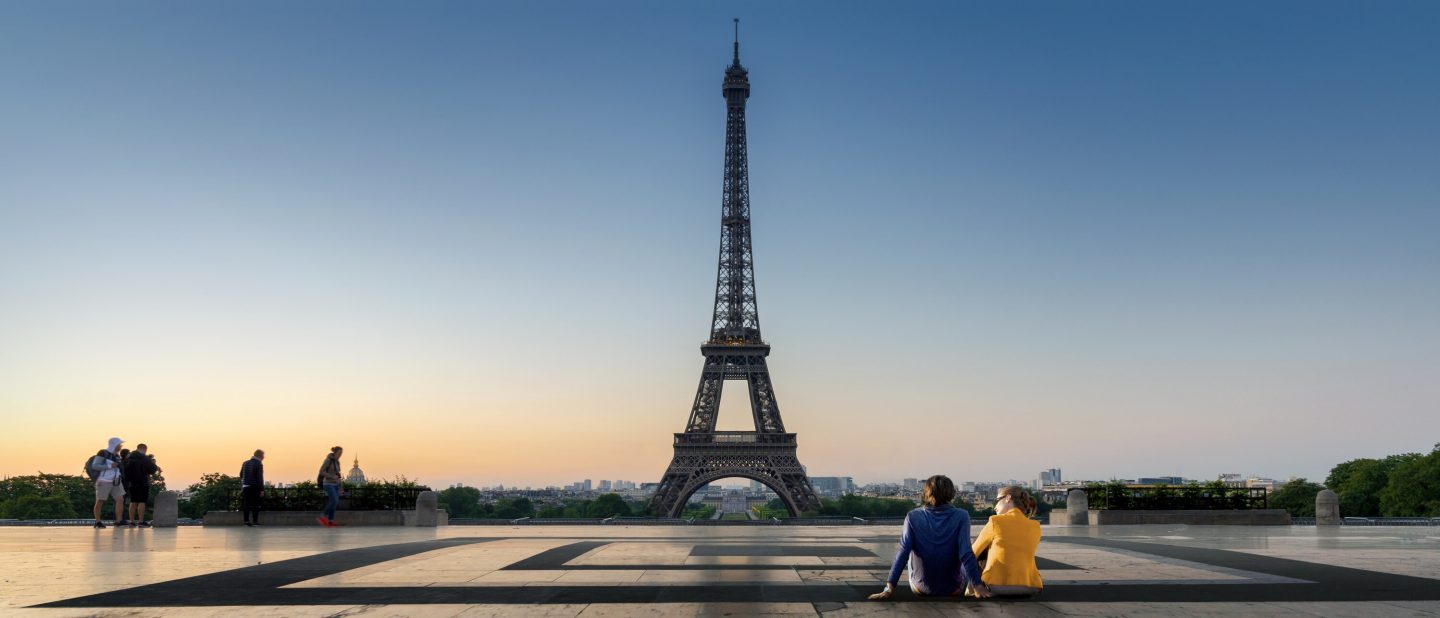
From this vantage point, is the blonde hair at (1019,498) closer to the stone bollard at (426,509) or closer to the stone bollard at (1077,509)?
the stone bollard at (1077,509)

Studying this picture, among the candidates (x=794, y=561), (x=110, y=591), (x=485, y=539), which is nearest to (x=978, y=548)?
(x=794, y=561)

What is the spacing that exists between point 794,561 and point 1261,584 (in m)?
5.93

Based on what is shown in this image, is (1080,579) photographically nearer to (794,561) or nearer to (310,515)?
(794,561)

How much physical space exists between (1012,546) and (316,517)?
24895mm

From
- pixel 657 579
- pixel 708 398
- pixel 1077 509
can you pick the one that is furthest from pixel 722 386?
pixel 657 579

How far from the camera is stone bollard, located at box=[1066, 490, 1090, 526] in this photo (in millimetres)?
29969

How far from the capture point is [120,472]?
79.3ft

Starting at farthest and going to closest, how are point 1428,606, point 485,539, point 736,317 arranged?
1. point 736,317
2. point 485,539
3. point 1428,606

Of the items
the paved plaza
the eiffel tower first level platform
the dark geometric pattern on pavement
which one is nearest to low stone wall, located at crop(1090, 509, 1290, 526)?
the paved plaza

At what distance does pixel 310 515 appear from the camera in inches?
1130

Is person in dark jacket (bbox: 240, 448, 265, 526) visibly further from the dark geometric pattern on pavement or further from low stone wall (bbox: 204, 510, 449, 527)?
the dark geometric pattern on pavement

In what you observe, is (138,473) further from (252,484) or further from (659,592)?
(659,592)

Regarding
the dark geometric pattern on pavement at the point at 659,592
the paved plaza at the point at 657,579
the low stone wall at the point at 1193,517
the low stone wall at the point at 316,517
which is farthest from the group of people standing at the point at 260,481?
the low stone wall at the point at 1193,517

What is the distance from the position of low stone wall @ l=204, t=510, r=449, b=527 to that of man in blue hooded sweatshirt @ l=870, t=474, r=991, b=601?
905 inches
